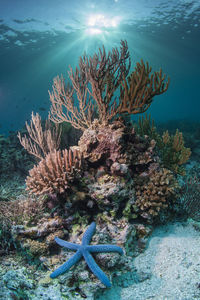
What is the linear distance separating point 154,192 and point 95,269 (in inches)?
78.2

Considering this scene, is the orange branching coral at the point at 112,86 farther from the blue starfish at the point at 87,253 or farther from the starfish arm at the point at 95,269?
the starfish arm at the point at 95,269

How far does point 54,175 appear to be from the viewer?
3.59 metres

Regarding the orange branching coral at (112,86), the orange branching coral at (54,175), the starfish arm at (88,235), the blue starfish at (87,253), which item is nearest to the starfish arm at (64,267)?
the blue starfish at (87,253)

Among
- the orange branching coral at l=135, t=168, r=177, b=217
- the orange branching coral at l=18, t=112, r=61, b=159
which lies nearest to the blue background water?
the orange branching coral at l=18, t=112, r=61, b=159

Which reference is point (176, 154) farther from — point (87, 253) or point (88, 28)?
point (88, 28)

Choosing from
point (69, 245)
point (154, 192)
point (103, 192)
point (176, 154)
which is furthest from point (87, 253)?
point (176, 154)

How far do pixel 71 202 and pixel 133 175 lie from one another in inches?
64.2

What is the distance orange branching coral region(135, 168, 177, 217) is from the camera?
3674mm

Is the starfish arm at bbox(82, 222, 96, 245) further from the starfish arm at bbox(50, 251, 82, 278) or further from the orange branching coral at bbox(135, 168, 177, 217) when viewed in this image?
the orange branching coral at bbox(135, 168, 177, 217)

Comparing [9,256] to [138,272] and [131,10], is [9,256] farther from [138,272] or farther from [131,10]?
[131,10]

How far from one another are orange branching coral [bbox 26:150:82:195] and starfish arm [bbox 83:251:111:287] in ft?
4.30

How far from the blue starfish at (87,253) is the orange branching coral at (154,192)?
44.1 inches

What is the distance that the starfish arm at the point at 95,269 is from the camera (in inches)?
99.6

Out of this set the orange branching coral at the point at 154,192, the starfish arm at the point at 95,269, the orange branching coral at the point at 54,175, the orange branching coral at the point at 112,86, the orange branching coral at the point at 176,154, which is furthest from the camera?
the orange branching coral at the point at 176,154
